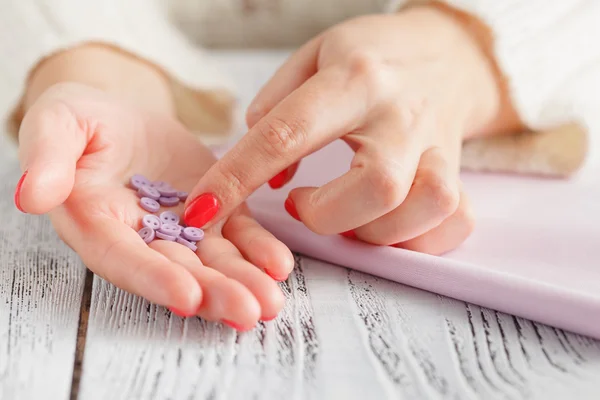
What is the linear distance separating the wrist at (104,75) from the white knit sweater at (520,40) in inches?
0.5

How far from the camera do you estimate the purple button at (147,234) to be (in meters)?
0.53

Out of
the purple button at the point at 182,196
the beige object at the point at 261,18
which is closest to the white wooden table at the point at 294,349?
the purple button at the point at 182,196

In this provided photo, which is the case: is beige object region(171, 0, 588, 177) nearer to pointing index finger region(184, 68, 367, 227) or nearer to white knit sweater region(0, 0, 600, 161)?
white knit sweater region(0, 0, 600, 161)

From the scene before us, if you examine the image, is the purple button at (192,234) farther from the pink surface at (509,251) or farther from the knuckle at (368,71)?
the knuckle at (368,71)

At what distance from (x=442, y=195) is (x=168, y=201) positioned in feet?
0.78

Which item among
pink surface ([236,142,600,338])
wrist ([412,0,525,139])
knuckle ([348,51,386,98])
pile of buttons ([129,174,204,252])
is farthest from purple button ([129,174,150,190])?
wrist ([412,0,525,139])

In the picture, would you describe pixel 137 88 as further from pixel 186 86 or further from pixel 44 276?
pixel 44 276

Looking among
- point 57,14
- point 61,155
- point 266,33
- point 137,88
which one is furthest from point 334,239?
point 266,33

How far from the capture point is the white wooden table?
0.43 metres

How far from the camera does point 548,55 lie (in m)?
0.79

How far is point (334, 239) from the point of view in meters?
0.58

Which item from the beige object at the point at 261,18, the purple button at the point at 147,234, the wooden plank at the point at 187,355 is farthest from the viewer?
the beige object at the point at 261,18

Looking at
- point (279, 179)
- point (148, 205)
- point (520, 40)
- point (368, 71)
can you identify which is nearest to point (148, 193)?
point (148, 205)

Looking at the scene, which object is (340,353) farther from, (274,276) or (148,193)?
(148,193)
